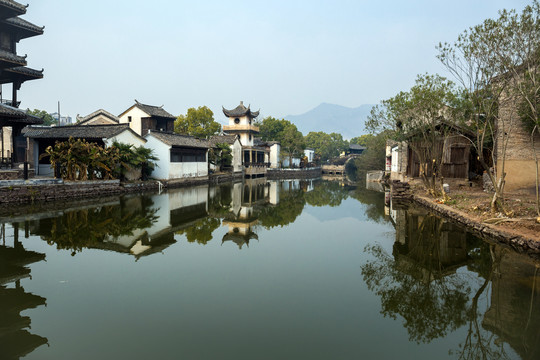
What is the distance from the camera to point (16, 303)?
604 centimetres

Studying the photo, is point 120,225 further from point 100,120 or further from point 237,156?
point 237,156

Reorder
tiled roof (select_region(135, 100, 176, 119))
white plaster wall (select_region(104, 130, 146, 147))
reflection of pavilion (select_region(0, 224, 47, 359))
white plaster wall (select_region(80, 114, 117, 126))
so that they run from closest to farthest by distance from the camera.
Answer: reflection of pavilion (select_region(0, 224, 47, 359)), white plaster wall (select_region(104, 130, 146, 147)), white plaster wall (select_region(80, 114, 117, 126)), tiled roof (select_region(135, 100, 176, 119))

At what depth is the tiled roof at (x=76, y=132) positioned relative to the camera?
976 inches

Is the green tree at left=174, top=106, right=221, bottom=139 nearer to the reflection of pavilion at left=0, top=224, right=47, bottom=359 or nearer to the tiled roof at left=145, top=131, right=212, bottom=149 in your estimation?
the tiled roof at left=145, top=131, right=212, bottom=149

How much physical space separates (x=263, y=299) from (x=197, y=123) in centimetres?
4472

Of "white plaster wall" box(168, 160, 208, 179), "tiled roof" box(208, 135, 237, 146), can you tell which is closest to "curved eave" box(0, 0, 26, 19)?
"white plaster wall" box(168, 160, 208, 179)

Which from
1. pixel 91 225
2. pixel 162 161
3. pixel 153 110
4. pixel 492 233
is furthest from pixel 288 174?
pixel 492 233

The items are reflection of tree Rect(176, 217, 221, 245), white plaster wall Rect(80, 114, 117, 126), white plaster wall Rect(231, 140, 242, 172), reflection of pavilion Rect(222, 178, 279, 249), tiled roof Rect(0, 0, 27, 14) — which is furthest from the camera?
white plaster wall Rect(231, 140, 242, 172)

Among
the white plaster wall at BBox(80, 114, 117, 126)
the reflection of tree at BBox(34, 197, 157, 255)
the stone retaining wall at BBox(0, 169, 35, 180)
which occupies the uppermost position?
the white plaster wall at BBox(80, 114, 117, 126)

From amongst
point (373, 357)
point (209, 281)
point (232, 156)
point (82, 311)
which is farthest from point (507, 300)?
point (232, 156)

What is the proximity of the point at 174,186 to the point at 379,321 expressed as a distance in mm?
25476

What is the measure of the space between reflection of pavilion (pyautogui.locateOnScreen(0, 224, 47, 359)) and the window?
21.0 metres

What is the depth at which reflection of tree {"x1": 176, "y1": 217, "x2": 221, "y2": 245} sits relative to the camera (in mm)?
11399

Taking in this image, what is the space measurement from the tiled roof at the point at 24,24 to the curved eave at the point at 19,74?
314 cm
